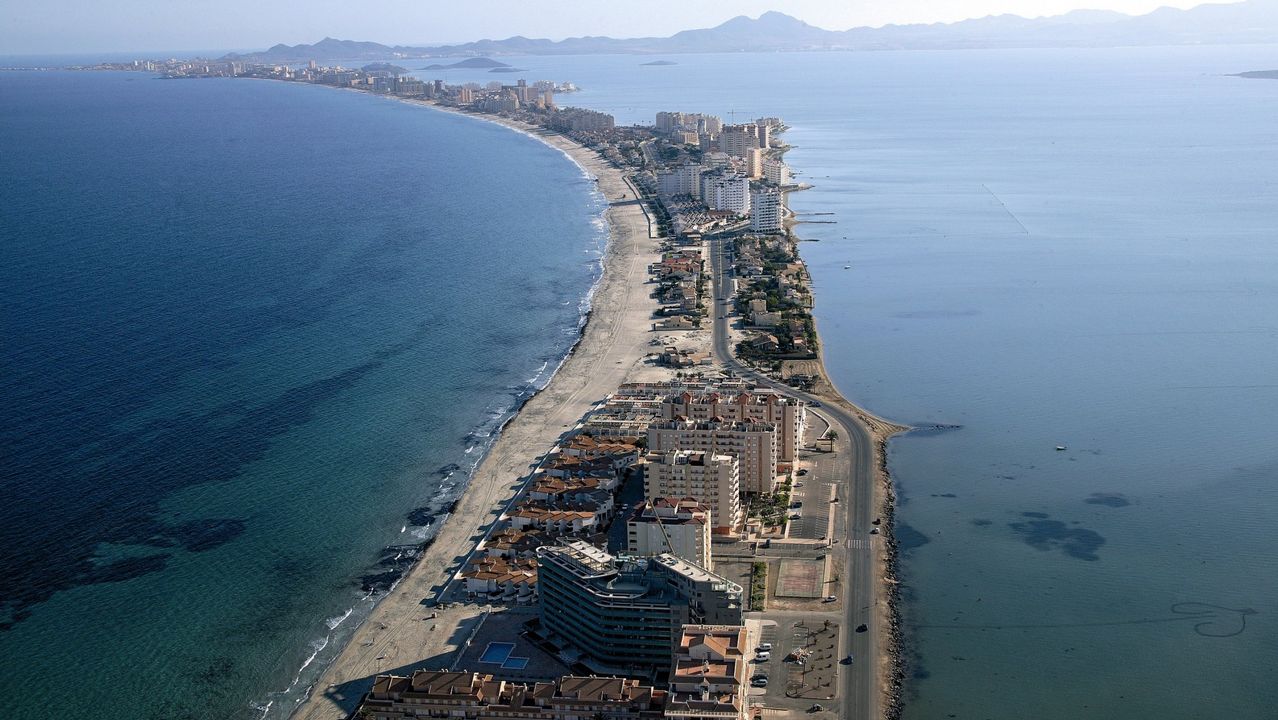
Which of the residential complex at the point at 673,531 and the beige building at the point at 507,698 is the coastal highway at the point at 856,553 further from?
the beige building at the point at 507,698

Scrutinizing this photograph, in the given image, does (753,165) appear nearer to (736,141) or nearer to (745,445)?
(736,141)

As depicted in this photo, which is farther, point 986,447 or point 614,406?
point 614,406

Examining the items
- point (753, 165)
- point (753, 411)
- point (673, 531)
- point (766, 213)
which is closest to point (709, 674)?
point (673, 531)

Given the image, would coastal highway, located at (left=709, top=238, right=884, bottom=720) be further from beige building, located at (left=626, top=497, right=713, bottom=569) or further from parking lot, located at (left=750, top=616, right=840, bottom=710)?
beige building, located at (left=626, top=497, right=713, bottom=569)

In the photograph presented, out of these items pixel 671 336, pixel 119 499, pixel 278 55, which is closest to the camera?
pixel 119 499

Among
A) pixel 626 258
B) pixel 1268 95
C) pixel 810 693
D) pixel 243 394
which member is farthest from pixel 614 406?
pixel 1268 95

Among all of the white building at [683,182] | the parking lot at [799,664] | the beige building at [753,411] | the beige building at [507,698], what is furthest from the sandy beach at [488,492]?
the white building at [683,182]

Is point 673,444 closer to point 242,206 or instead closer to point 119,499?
point 119,499
